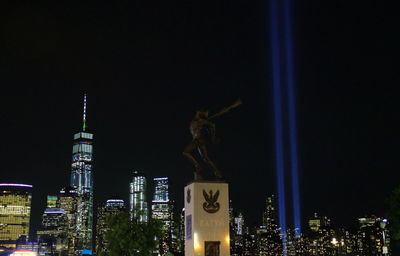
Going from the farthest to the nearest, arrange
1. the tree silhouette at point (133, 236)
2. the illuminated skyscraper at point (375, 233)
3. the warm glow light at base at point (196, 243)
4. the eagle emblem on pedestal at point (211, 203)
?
the illuminated skyscraper at point (375, 233), the tree silhouette at point (133, 236), the eagle emblem on pedestal at point (211, 203), the warm glow light at base at point (196, 243)

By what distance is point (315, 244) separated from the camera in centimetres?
17275

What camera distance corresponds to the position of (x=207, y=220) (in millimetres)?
19125

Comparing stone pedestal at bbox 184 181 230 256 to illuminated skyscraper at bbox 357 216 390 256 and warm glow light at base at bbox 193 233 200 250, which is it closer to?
warm glow light at base at bbox 193 233 200 250

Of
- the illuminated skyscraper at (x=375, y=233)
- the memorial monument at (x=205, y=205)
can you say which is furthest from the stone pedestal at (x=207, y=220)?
the illuminated skyscraper at (x=375, y=233)

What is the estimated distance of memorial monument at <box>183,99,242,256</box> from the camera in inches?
745

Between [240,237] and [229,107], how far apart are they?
160m

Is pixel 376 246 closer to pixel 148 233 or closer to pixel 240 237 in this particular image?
pixel 240 237

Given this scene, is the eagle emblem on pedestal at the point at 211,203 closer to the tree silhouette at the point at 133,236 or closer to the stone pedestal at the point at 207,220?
the stone pedestal at the point at 207,220

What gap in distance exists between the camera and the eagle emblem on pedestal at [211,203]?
19.2 metres

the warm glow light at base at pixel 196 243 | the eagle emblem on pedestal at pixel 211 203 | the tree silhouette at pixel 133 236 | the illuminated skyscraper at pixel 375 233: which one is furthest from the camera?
the illuminated skyscraper at pixel 375 233

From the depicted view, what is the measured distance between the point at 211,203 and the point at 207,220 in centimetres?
63

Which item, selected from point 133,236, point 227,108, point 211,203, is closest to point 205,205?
point 211,203

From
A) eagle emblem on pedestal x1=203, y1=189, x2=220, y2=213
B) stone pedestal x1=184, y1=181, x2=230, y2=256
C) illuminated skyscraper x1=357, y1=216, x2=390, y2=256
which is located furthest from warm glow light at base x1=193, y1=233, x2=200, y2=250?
illuminated skyscraper x1=357, y1=216, x2=390, y2=256

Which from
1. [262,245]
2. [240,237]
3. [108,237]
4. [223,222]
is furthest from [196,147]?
[262,245]
